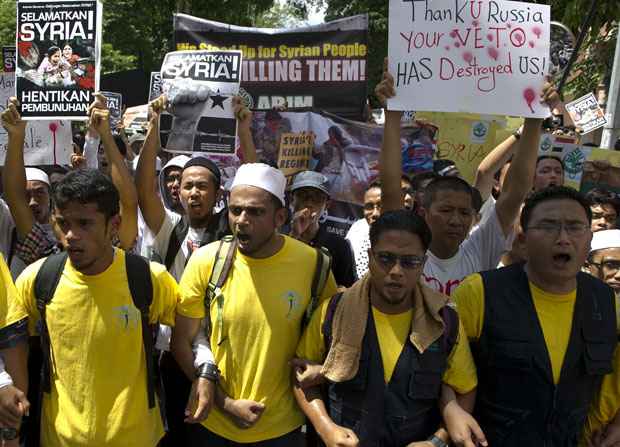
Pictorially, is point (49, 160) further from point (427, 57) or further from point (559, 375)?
point (559, 375)

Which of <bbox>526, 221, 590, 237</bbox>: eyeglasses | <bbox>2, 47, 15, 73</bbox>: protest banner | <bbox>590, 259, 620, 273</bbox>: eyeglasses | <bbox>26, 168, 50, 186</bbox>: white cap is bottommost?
<bbox>590, 259, 620, 273</bbox>: eyeglasses

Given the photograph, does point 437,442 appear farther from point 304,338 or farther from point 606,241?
point 606,241

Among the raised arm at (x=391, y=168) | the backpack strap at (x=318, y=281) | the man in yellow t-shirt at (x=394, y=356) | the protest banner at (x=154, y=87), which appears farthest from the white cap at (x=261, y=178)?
the protest banner at (x=154, y=87)

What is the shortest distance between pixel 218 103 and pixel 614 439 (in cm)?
295

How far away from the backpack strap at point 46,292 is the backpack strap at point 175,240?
0.74m

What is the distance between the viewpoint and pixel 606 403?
114 inches

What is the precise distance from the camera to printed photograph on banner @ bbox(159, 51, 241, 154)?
14.6 feet

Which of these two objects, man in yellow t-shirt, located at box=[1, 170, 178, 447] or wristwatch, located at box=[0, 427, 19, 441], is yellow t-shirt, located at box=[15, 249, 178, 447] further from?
wristwatch, located at box=[0, 427, 19, 441]

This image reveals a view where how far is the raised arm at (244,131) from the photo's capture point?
4.22 metres

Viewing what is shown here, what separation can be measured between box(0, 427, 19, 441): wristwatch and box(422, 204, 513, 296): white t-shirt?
6.28 ft

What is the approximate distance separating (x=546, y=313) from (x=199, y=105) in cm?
261

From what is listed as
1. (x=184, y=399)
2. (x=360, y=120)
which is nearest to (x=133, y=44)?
(x=360, y=120)

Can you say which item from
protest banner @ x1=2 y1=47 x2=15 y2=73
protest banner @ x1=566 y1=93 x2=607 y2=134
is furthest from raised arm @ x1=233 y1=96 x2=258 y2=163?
protest banner @ x1=566 y1=93 x2=607 y2=134

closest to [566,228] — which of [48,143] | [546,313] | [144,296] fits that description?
[546,313]
